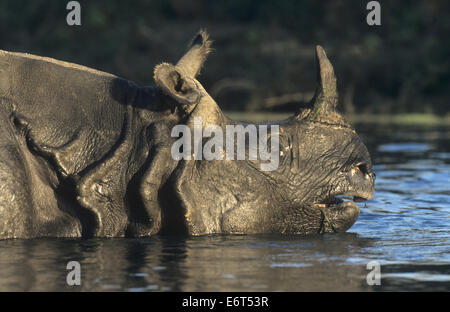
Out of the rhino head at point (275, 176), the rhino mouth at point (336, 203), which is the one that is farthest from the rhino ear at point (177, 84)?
the rhino mouth at point (336, 203)

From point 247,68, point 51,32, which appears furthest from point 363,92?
point 51,32

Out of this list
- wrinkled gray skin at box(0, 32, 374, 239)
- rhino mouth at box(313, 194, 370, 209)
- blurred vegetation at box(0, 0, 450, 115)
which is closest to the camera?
wrinkled gray skin at box(0, 32, 374, 239)

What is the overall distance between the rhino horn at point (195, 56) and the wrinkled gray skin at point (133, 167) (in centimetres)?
34

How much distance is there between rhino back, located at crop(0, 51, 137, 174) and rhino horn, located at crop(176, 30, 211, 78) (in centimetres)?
39

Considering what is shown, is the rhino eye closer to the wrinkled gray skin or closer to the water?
the wrinkled gray skin

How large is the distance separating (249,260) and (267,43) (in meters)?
17.8

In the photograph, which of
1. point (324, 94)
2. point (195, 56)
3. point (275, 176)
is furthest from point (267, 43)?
point (275, 176)

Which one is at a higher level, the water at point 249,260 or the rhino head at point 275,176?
the rhino head at point 275,176

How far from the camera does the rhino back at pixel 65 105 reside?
6.48 metres

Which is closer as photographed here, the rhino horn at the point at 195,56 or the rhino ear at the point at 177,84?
the rhino ear at the point at 177,84

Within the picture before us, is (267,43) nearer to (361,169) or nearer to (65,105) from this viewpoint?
(361,169)

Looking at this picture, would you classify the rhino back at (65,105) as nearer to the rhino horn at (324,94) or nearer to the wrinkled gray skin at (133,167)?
the wrinkled gray skin at (133,167)

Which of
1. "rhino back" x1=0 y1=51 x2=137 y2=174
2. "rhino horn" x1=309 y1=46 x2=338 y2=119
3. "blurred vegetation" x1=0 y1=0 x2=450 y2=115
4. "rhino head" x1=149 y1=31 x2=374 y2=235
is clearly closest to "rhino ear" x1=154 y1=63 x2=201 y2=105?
"rhino head" x1=149 y1=31 x2=374 y2=235

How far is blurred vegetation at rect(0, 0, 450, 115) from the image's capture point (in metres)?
21.0
